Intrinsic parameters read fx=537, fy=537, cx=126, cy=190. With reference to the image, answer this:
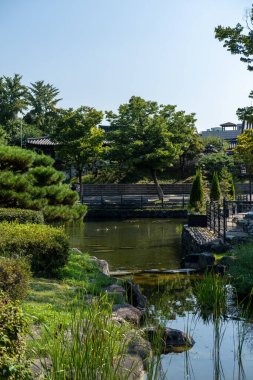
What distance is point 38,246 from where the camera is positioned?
8.31 metres

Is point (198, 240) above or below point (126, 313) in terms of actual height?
above

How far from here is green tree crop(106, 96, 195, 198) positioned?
1235 inches

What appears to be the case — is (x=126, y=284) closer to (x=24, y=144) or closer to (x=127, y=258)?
(x=127, y=258)

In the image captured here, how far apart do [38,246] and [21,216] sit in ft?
6.88

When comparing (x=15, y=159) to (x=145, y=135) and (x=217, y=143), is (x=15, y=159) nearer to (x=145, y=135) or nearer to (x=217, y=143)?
(x=145, y=135)

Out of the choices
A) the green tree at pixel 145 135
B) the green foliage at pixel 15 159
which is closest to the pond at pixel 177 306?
the green foliage at pixel 15 159

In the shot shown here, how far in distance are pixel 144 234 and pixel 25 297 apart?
46.2 feet

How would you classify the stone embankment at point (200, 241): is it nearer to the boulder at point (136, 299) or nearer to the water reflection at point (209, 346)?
the water reflection at point (209, 346)

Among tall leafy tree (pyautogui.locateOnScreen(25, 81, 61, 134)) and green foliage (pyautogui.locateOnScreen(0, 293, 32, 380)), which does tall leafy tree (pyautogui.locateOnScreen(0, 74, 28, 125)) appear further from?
green foliage (pyautogui.locateOnScreen(0, 293, 32, 380))

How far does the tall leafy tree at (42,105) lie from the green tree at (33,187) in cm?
3994

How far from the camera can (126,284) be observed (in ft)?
27.4

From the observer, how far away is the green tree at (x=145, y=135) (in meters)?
31.4

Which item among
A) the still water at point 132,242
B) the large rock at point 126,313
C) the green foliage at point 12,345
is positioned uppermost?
the green foliage at point 12,345

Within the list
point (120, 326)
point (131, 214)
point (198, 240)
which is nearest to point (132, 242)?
point (198, 240)
